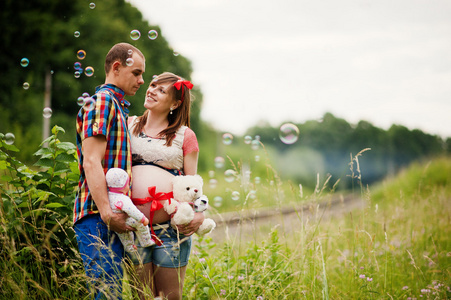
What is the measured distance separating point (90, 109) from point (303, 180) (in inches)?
806

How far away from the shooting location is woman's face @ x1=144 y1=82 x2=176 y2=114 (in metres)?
2.47

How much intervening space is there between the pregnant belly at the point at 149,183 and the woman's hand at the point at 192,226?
0.38 ft

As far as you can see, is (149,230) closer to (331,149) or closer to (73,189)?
(73,189)

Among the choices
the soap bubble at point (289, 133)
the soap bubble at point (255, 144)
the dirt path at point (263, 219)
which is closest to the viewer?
the dirt path at point (263, 219)

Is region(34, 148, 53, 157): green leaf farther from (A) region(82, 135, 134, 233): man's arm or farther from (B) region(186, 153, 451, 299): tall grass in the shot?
(B) region(186, 153, 451, 299): tall grass

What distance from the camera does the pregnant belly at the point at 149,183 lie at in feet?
7.48

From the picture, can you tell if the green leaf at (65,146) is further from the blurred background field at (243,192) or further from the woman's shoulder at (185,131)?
the woman's shoulder at (185,131)

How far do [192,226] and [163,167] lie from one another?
419 millimetres

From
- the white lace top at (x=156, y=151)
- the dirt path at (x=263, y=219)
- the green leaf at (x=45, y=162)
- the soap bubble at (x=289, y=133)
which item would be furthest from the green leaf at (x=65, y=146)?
the soap bubble at (x=289, y=133)

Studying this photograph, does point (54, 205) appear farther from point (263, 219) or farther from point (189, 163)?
point (263, 219)

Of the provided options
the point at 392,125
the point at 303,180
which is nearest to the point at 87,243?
the point at 303,180

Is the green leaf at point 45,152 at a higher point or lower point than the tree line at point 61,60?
lower

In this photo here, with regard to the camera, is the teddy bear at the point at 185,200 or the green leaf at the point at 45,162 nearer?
the teddy bear at the point at 185,200

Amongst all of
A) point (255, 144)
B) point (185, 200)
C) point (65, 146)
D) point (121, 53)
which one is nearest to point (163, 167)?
point (185, 200)
